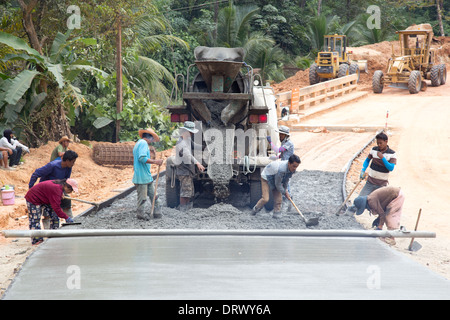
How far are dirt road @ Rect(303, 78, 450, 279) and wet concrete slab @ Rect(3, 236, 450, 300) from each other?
1.70m

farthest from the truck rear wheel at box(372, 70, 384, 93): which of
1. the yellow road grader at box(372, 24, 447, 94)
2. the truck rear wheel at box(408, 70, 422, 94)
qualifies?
the truck rear wheel at box(408, 70, 422, 94)

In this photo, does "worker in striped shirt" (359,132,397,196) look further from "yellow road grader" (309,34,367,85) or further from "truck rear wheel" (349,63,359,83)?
"truck rear wheel" (349,63,359,83)

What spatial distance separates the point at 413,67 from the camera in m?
27.5

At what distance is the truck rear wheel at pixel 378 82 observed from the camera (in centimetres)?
2650

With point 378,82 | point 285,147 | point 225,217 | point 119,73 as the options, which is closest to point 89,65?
point 119,73

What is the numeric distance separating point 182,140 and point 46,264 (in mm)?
3667

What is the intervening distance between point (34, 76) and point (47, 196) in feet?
25.7

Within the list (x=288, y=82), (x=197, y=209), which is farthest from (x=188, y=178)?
(x=288, y=82)

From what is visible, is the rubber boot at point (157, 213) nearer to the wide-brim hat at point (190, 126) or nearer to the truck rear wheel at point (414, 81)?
the wide-brim hat at point (190, 126)

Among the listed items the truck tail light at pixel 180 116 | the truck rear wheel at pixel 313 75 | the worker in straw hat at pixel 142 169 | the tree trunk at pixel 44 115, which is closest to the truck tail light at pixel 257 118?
the truck tail light at pixel 180 116

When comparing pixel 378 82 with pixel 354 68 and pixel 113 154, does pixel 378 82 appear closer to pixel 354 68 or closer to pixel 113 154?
pixel 354 68

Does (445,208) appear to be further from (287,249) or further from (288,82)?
(288,82)

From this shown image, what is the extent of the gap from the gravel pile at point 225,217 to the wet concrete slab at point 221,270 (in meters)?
1.08

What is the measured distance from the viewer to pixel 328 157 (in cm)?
1619
